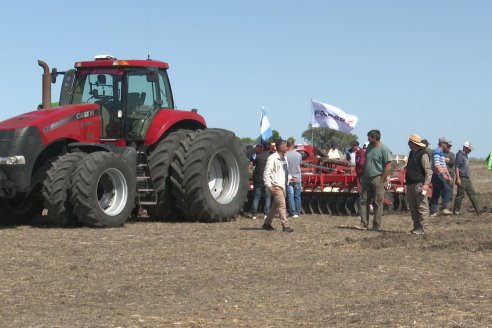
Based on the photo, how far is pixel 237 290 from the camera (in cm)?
930

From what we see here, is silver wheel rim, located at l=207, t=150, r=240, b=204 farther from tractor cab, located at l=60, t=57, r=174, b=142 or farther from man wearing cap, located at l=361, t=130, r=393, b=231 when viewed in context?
man wearing cap, located at l=361, t=130, r=393, b=231

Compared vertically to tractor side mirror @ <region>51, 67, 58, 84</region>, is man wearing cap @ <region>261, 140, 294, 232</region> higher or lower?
lower

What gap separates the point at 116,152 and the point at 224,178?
2489 millimetres

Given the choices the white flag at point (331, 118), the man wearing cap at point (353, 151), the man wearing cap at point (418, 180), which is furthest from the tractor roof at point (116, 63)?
the white flag at point (331, 118)

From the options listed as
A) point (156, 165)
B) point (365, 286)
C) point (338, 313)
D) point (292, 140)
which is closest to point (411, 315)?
point (338, 313)

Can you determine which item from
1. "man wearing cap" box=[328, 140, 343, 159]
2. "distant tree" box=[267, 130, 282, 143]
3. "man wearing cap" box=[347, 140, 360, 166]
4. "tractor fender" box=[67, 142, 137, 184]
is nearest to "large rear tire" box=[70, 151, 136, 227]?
"tractor fender" box=[67, 142, 137, 184]

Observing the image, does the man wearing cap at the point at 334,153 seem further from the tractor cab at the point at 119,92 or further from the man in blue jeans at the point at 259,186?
the tractor cab at the point at 119,92

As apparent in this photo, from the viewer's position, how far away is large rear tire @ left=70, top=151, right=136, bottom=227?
1442 centimetres

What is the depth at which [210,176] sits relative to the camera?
17.3 meters

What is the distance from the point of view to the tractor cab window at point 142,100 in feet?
53.3

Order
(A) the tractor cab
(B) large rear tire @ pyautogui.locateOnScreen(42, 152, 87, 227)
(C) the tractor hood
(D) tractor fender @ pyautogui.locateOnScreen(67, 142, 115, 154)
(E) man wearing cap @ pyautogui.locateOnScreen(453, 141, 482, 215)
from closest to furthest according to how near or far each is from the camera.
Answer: (B) large rear tire @ pyautogui.locateOnScreen(42, 152, 87, 227)
(C) the tractor hood
(D) tractor fender @ pyautogui.locateOnScreen(67, 142, 115, 154)
(A) the tractor cab
(E) man wearing cap @ pyautogui.locateOnScreen(453, 141, 482, 215)

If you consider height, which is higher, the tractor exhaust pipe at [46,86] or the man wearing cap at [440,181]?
the tractor exhaust pipe at [46,86]

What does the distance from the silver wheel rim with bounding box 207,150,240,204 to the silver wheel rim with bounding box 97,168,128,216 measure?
227 cm

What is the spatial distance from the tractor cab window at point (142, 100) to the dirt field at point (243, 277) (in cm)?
182
